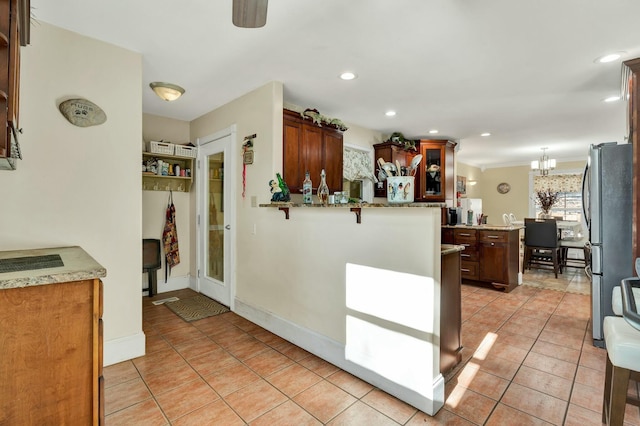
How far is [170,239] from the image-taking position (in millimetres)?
4172

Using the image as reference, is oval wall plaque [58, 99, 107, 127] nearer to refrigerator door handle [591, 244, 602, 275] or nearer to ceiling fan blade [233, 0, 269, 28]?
ceiling fan blade [233, 0, 269, 28]

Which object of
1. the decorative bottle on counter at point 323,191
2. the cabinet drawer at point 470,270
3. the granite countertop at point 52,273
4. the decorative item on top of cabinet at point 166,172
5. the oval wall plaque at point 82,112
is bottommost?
the cabinet drawer at point 470,270

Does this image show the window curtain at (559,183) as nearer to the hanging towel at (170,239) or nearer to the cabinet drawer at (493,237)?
the cabinet drawer at (493,237)

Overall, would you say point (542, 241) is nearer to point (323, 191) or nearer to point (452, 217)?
point (452, 217)

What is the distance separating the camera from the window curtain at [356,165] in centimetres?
464

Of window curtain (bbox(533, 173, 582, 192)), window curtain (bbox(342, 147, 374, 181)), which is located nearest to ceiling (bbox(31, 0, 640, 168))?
window curtain (bbox(342, 147, 374, 181))

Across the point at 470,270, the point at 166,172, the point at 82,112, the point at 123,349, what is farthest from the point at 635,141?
the point at 166,172

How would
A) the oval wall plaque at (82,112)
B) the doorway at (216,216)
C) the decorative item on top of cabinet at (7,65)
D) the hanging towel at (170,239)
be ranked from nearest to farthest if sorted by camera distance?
the decorative item on top of cabinet at (7,65)
the oval wall plaque at (82,112)
the doorway at (216,216)
the hanging towel at (170,239)

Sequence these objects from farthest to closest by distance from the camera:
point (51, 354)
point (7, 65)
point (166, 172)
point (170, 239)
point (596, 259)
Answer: point (170, 239) < point (166, 172) < point (596, 259) < point (7, 65) < point (51, 354)

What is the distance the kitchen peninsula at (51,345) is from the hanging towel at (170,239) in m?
2.81

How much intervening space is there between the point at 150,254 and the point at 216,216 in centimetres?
92

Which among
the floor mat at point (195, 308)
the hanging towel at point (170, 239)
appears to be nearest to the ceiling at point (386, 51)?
the hanging towel at point (170, 239)

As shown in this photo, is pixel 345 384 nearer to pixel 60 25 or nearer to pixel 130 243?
pixel 130 243

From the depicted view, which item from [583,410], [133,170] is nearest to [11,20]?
[133,170]
